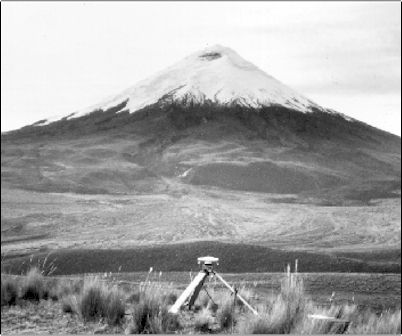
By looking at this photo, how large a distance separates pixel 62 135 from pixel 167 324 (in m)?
34.4

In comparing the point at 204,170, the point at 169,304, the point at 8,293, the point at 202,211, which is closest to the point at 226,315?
the point at 169,304

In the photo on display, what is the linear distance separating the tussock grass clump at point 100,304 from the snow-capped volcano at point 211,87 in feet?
122

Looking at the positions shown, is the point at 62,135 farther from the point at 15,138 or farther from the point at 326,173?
the point at 326,173

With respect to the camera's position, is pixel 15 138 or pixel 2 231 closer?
pixel 2 231

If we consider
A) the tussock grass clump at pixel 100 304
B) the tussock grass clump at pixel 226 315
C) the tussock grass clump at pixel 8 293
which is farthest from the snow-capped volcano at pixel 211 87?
the tussock grass clump at pixel 226 315

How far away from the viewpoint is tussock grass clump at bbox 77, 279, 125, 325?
170 inches

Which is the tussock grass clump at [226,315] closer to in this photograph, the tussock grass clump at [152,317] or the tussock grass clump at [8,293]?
the tussock grass clump at [152,317]

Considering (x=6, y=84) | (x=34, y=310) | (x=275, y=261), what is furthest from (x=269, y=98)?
(x=34, y=310)

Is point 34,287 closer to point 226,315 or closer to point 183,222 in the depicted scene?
point 226,315

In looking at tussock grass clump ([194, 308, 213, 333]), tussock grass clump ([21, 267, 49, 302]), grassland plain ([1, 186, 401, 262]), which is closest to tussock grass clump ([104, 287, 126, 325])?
tussock grass clump ([194, 308, 213, 333])

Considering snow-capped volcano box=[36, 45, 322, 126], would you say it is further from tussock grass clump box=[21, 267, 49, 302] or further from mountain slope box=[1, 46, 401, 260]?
tussock grass clump box=[21, 267, 49, 302]

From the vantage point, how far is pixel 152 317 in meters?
3.91

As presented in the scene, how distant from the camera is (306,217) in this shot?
1750cm

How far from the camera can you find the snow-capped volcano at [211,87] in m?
46.5
